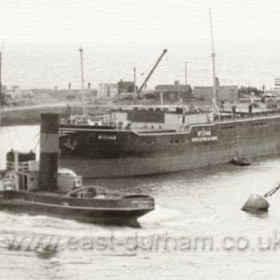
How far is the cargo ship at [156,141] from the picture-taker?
50.7 m

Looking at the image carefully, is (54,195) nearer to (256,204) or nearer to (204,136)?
(256,204)

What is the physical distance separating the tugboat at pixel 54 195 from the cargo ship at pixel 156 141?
9.93m

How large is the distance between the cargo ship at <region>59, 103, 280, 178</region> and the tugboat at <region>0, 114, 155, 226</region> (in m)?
9.93

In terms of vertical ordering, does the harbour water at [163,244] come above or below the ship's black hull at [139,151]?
below

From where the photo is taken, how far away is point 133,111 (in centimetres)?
5719

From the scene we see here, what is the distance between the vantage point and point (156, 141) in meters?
52.3

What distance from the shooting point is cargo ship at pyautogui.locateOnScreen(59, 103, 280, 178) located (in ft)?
166

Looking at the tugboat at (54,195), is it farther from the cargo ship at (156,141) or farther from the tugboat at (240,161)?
the tugboat at (240,161)

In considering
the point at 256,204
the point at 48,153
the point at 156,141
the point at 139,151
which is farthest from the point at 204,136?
the point at 48,153

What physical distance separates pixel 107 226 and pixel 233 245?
216 inches

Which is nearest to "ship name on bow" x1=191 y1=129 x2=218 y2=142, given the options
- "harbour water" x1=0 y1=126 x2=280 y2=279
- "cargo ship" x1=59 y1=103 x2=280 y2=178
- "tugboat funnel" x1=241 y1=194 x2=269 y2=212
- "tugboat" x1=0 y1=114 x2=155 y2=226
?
"cargo ship" x1=59 y1=103 x2=280 y2=178

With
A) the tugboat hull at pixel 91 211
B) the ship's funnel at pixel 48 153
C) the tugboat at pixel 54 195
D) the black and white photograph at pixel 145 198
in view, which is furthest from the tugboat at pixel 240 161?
the tugboat hull at pixel 91 211

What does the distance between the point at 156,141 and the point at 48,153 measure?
50.1 ft

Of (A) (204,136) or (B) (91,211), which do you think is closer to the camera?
(B) (91,211)
